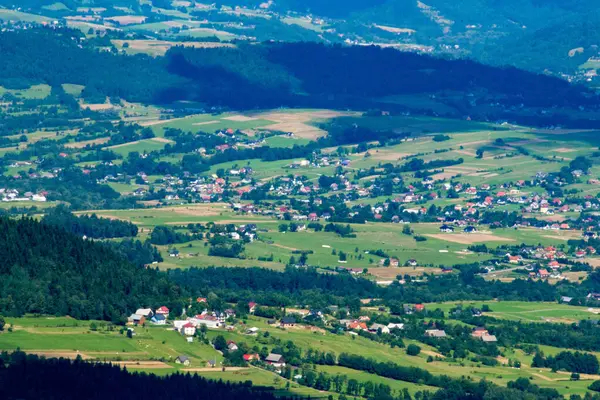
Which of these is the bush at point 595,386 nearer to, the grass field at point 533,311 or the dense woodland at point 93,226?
the grass field at point 533,311

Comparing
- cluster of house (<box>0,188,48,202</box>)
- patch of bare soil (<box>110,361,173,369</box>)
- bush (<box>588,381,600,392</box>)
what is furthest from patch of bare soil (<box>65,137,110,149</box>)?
bush (<box>588,381,600,392</box>)

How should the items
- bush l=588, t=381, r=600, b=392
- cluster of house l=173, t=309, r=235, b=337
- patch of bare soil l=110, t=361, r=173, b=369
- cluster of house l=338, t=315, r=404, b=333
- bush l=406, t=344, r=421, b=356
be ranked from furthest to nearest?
cluster of house l=338, t=315, r=404, b=333, bush l=406, t=344, r=421, b=356, cluster of house l=173, t=309, r=235, b=337, bush l=588, t=381, r=600, b=392, patch of bare soil l=110, t=361, r=173, b=369

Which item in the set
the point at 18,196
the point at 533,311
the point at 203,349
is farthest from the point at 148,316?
the point at 18,196

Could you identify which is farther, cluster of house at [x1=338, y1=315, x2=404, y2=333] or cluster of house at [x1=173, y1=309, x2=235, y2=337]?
cluster of house at [x1=338, y1=315, x2=404, y2=333]

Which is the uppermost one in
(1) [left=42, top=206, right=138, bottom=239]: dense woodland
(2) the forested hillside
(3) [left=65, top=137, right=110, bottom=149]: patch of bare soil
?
(3) [left=65, top=137, right=110, bottom=149]: patch of bare soil

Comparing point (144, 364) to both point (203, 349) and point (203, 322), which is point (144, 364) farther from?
point (203, 322)

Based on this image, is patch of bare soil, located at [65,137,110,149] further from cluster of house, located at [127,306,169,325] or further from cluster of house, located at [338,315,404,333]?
cluster of house, located at [127,306,169,325]

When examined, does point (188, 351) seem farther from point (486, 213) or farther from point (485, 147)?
point (485, 147)
